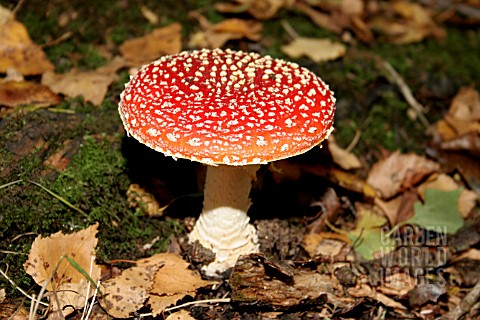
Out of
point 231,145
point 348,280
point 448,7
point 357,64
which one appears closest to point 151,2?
point 357,64

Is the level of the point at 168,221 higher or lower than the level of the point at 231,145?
lower

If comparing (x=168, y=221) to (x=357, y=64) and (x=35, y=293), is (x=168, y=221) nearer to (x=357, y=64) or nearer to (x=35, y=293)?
(x=35, y=293)

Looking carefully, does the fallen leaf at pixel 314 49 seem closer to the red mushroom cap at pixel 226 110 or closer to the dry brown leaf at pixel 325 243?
the red mushroom cap at pixel 226 110

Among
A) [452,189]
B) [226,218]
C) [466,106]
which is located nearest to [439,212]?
[452,189]

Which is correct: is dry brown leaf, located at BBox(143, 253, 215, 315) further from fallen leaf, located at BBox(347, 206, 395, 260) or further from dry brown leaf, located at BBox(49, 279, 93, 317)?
fallen leaf, located at BBox(347, 206, 395, 260)

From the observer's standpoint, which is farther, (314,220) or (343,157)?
(343,157)

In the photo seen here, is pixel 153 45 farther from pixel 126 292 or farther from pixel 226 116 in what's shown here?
pixel 126 292

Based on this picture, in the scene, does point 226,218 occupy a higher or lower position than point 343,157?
higher
